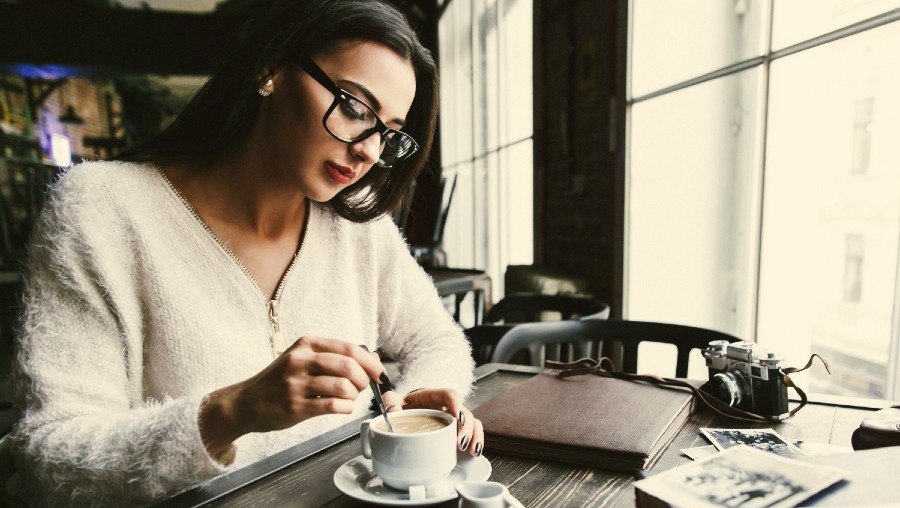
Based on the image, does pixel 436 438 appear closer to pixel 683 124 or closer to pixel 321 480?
pixel 321 480

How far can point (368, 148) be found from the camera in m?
1.04

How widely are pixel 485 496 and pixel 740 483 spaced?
28 centimetres

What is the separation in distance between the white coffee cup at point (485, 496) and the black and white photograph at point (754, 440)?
45cm

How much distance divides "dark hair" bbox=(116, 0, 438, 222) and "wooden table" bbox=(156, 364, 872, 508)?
674 mm

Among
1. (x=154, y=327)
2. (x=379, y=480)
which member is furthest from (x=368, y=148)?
(x=379, y=480)

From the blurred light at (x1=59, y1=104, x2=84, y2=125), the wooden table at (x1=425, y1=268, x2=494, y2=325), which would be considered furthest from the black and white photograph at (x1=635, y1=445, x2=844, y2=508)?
the blurred light at (x1=59, y1=104, x2=84, y2=125)

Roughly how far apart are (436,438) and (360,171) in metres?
0.63

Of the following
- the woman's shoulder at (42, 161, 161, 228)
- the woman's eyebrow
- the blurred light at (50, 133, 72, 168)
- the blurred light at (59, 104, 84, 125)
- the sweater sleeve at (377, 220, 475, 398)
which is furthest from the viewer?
the blurred light at (59, 104, 84, 125)

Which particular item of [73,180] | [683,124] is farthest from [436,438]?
[683,124]

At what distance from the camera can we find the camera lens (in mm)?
918

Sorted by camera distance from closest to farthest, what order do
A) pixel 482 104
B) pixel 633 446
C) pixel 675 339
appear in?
pixel 633 446, pixel 675 339, pixel 482 104

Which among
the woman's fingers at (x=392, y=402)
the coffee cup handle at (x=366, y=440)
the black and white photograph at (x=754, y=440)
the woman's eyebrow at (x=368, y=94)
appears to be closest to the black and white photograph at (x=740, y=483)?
the black and white photograph at (x=754, y=440)

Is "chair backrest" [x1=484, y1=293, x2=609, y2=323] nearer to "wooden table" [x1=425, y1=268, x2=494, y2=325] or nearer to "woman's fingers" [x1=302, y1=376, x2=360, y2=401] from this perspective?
"wooden table" [x1=425, y1=268, x2=494, y2=325]

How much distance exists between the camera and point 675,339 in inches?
58.7
